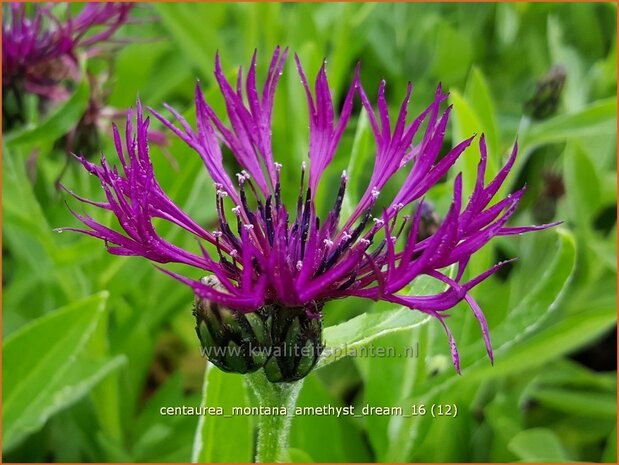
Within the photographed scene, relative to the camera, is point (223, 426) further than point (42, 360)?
No

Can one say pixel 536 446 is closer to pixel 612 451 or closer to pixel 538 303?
pixel 612 451

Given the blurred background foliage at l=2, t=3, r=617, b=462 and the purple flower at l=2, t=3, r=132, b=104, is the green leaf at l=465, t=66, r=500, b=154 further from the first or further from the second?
the purple flower at l=2, t=3, r=132, b=104

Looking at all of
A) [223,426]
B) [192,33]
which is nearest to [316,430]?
[223,426]

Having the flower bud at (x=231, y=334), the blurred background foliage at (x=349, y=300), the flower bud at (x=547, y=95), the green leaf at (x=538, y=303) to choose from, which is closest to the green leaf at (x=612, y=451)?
the blurred background foliage at (x=349, y=300)

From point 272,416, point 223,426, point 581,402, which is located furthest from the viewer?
point 581,402

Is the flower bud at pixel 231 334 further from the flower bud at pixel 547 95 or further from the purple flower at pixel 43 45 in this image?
the flower bud at pixel 547 95
